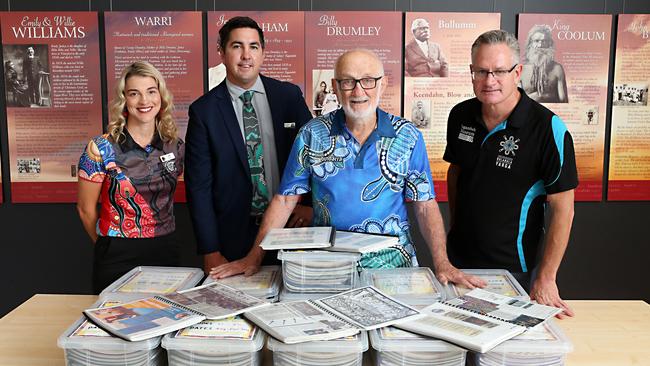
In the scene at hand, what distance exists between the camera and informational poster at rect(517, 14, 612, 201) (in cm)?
367

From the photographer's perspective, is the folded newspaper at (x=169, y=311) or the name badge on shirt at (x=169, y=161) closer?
the folded newspaper at (x=169, y=311)

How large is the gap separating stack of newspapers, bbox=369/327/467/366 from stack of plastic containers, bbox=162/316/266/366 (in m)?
0.29

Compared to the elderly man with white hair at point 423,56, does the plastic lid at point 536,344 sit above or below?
below

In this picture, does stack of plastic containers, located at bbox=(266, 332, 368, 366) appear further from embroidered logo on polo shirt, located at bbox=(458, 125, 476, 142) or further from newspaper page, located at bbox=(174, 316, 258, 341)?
embroidered logo on polo shirt, located at bbox=(458, 125, 476, 142)

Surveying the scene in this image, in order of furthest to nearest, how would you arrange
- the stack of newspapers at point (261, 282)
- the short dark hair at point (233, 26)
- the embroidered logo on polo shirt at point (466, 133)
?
the short dark hair at point (233, 26) → the embroidered logo on polo shirt at point (466, 133) → the stack of newspapers at point (261, 282)

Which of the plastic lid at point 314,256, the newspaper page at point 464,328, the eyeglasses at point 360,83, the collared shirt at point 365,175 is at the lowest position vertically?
the newspaper page at point 464,328

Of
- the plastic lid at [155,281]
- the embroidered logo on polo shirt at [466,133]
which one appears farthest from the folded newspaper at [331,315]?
the embroidered logo on polo shirt at [466,133]

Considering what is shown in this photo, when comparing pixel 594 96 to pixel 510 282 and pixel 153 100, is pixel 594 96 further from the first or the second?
pixel 153 100

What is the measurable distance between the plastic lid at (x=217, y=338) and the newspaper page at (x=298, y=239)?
305 millimetres

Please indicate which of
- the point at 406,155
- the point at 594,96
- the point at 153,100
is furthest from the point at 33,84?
the point at 594,96

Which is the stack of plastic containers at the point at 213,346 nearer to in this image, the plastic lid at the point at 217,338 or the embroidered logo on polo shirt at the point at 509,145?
the plastic lid at the point at 217,338

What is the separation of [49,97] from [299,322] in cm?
301

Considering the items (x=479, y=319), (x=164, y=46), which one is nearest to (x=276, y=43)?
(x=164, y=46)

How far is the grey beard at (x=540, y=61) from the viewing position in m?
3.69
